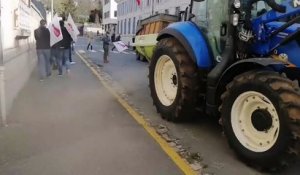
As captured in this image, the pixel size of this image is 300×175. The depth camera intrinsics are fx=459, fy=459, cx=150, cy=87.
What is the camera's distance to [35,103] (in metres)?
9.67

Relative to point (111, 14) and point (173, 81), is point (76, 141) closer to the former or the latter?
point (173, 81)

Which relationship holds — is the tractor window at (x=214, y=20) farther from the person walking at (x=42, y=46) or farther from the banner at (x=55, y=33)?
the banner at (x=55, y=33)

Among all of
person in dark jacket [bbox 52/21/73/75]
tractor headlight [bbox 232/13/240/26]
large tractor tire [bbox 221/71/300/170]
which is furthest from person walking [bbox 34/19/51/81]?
large tractor tire [bbox 221/71/300/170]

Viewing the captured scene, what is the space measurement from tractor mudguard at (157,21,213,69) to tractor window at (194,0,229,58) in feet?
0.36

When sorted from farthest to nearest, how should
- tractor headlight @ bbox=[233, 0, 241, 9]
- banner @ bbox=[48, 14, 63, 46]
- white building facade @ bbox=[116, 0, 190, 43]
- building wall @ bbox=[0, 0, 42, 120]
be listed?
white building facade @ bbox=[116, 0, 190, 43]
banner @ bbox=[48, 14, 63, 46]
building wall @ bbox=[0, 0, 42, 120]
tractor headlight @ bbox=[233, 0, 241, 9]

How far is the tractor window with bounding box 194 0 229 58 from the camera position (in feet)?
22.7

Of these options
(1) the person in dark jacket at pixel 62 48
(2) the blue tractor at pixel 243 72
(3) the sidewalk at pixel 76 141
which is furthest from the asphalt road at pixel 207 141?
(1) the person in dark jacket at pixel 62 48

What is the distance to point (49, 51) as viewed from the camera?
14.0 m

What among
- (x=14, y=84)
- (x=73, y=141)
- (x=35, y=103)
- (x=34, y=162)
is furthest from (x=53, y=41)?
(x=34, y=162)

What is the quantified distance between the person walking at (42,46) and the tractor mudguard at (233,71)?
26.6 feet

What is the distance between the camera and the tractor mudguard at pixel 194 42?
7.25 metres

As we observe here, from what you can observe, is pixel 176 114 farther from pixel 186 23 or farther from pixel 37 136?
pixel 37 136

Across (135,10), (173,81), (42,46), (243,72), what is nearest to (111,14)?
(135,10)

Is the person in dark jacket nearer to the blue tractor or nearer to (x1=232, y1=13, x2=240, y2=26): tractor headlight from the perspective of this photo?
the blue tractor
